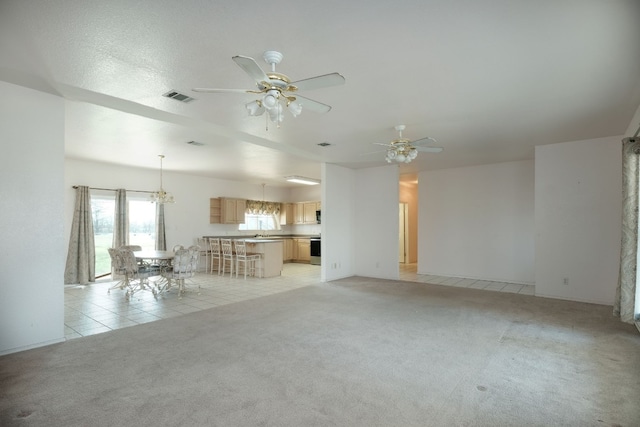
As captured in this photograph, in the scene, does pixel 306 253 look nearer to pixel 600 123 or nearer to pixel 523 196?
pixel 523 196

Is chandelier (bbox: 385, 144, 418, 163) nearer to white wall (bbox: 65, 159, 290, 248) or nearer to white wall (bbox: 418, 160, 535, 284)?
white wall (bbox: 418, 160, 535, 284)

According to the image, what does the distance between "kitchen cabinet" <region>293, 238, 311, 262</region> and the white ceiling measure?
6597mm

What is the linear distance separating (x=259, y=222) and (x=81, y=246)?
534cm

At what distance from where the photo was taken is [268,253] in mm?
8047

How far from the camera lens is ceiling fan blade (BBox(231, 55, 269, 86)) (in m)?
2.07

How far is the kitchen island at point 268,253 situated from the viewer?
7.95 metres

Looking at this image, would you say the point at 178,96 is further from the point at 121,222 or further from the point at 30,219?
the point at 121,222

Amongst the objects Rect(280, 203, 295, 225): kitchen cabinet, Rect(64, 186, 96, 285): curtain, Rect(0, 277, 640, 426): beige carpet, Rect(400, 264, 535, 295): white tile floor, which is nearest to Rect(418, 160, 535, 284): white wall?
Rect(400, 264, 535, 295): white tile floor

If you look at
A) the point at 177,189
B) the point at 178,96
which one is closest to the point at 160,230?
the point at 177,189

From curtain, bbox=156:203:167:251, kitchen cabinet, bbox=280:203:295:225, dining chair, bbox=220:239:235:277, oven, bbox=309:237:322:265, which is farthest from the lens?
kitchen cabinet, bbox=280:203:295:225

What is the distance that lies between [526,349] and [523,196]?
4793 mm

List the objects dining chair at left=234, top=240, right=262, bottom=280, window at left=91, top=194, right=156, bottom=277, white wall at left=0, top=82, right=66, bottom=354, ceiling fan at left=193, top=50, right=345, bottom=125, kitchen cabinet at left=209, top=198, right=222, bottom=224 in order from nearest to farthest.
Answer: ceiling fan at left=193, top=50, right=345, bottom=125
white wall at left=0, top=82, right=66, bottom=354
window at left=91, top=194, right=156, bottom=277
dining chair at left=234, top=240, right=262, bottom=280
kitchen cabinet at left=209, top=198, right=222, bottom=224

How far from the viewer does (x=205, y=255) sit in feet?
30.2

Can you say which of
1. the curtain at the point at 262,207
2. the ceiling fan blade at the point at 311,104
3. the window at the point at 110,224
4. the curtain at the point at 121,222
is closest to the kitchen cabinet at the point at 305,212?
the curtain at the point at 262,207
